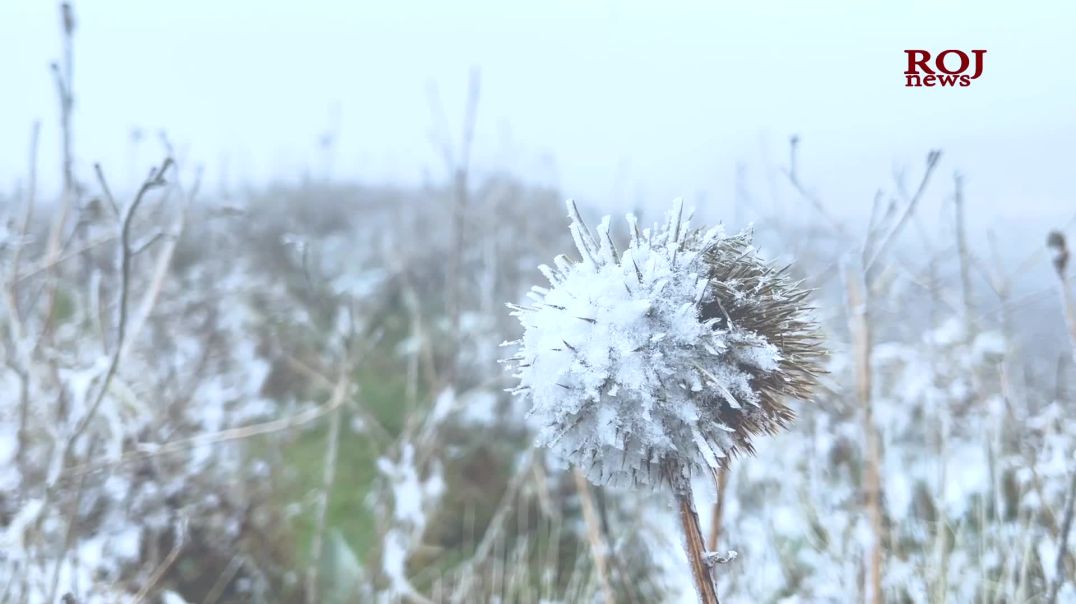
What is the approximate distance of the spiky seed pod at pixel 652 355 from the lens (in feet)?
2.47

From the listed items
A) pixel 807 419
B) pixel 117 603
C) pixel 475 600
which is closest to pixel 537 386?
pixel 117 603

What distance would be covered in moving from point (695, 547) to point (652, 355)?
0.18 metres

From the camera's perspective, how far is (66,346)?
11.4ft

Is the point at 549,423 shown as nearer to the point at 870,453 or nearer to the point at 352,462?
the point at 870,453

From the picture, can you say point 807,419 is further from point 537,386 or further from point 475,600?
point 537,386

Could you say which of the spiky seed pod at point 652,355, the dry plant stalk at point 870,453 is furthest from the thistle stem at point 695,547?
the dry plant stalk at point 870,453

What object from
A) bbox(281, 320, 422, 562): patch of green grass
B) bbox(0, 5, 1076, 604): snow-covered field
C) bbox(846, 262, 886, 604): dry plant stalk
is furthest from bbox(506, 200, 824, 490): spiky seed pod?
bbox(281, 320, 422, 562): patch of green grass

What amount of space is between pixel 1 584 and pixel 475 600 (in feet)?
3.65

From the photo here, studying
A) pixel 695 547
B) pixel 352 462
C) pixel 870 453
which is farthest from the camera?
pixel 352 462

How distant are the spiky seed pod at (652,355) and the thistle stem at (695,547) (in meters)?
0.02

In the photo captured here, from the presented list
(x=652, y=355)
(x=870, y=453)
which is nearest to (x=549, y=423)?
(x=652, y=355)

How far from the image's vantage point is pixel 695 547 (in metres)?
0.71

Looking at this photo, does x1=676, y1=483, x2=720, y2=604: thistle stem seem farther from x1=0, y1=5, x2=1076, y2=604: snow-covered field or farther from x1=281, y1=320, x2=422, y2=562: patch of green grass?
x1=281, y1=320, x2=422, y2=562: patch of green grass

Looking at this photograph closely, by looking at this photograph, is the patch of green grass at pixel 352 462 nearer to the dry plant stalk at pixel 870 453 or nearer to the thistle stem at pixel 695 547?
the dry plant stalk at pixel 870 453
